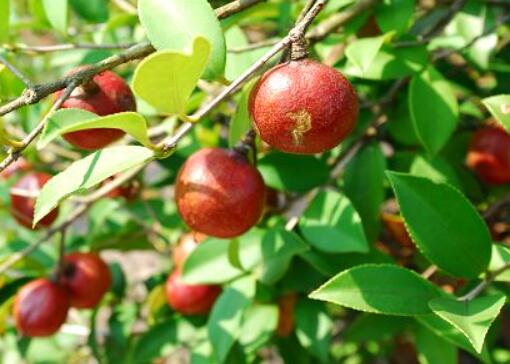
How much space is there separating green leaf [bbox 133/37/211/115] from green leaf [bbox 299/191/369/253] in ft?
1.29

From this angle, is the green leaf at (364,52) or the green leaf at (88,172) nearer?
the green leaf at (88,172)

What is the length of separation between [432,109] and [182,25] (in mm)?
462

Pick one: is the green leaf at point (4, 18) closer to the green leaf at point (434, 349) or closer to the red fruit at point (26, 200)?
the red fruit at point (26, 200)

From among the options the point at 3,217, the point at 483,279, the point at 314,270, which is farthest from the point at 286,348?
the point at 3,217

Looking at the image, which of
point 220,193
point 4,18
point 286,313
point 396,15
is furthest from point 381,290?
point 4,18

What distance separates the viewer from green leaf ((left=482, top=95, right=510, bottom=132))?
33.6 inches

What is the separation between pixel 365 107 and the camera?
1.27 m

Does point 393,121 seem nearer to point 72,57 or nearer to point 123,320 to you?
point 72,57

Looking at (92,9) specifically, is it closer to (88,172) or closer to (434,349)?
(88,172)

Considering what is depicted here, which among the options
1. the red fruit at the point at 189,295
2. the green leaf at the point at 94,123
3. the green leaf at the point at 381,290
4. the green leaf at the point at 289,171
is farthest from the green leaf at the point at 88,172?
the red fruit at the point at 189,295

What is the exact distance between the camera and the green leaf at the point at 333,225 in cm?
100

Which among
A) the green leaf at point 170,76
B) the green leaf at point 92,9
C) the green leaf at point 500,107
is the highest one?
the green leaf at point 170,76

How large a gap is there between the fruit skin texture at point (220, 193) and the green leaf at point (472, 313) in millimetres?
234

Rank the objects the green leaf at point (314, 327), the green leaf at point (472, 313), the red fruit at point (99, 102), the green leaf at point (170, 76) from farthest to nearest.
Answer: the green leaf at point (314, 327) → the red fruit at point (99, 102) → the green leaf at point (472, 313) → the green leaf at point (170, 76)
